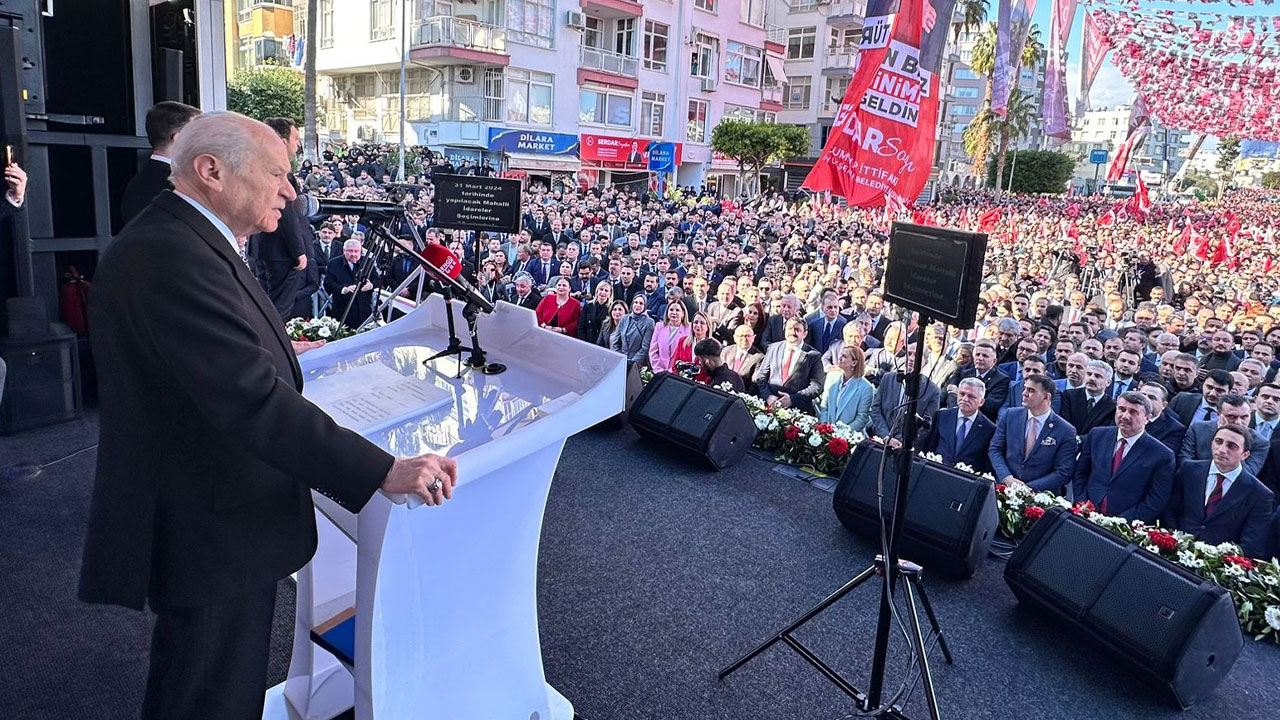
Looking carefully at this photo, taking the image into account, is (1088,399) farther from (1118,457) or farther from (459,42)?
(459,42)

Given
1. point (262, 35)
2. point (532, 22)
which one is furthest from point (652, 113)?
point (262, 35)

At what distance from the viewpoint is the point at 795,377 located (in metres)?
6.43

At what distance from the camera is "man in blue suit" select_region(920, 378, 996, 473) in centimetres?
512

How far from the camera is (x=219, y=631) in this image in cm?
161

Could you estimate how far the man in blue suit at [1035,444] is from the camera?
190 inches

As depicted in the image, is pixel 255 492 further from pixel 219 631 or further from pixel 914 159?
pixel 914 159

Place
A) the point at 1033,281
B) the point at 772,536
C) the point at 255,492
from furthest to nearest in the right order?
the point at 1033,281 < the point at 772,536 < the point at 255,492

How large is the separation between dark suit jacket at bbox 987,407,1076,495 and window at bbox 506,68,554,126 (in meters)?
23.3

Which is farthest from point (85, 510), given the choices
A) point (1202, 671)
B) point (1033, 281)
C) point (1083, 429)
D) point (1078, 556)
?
point (1033, 281)

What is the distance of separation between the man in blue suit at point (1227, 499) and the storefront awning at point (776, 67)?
34.5 metres

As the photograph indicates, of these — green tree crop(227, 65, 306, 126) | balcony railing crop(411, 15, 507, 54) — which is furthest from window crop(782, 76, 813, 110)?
green tree crop(227, 65, 306, 126)

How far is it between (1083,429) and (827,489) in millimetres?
2365

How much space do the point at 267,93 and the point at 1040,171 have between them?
46096 mm

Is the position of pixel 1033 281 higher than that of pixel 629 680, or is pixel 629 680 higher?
pixel 1033 281
